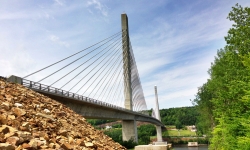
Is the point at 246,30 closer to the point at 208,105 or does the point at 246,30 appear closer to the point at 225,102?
the point at 225,102

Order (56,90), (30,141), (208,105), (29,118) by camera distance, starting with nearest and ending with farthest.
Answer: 1. (30,141)
2. (29,118)
3. (56,90)
4. (208,105)

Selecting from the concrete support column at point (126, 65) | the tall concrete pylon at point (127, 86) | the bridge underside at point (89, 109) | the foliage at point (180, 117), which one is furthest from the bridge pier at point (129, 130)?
the foliage at point (180, 117)

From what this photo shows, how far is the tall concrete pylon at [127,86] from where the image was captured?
45.2 metres

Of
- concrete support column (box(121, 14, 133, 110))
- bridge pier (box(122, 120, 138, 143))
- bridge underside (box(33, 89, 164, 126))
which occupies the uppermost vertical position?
concrete support column (box(121, 14, 133, 110))

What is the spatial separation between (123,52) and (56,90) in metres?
27.2

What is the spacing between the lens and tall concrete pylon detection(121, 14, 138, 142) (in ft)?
148

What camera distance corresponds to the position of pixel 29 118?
23.2 ft

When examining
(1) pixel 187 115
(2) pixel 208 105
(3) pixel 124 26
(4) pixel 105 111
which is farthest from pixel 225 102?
(1) pixel 187 115

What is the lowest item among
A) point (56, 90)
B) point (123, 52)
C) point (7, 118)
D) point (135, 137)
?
point (135, 137)

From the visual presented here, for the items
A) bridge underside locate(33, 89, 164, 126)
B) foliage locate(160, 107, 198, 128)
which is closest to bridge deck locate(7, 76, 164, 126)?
bridge underside locate(33, 89, 164, 126)

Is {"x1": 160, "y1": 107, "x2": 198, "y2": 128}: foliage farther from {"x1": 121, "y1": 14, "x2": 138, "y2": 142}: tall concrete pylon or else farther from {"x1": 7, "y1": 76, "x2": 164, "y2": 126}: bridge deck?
{"x1": 7, "y1": 76, "x2": 164, "y2": 126}: bridge deck

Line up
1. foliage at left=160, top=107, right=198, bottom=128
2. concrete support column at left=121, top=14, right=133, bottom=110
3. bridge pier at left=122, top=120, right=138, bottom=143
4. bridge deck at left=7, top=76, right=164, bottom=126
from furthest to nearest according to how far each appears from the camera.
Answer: foliage at left=160, top=107, right=198, bottom=128
bridge pier at left=122, top=120, right=138, bottom=143
concrete support column at left=121, top=14, right=133, bottom=110
bridge deck at left=7, top=76, right=164, bottom=126

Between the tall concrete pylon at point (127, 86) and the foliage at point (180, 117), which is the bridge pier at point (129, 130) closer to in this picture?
the tall concrete pylon at point (127, 86)

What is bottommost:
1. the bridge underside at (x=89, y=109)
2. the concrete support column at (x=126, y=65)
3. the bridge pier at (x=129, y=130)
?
the bridge pier at (x=129, y=130)
